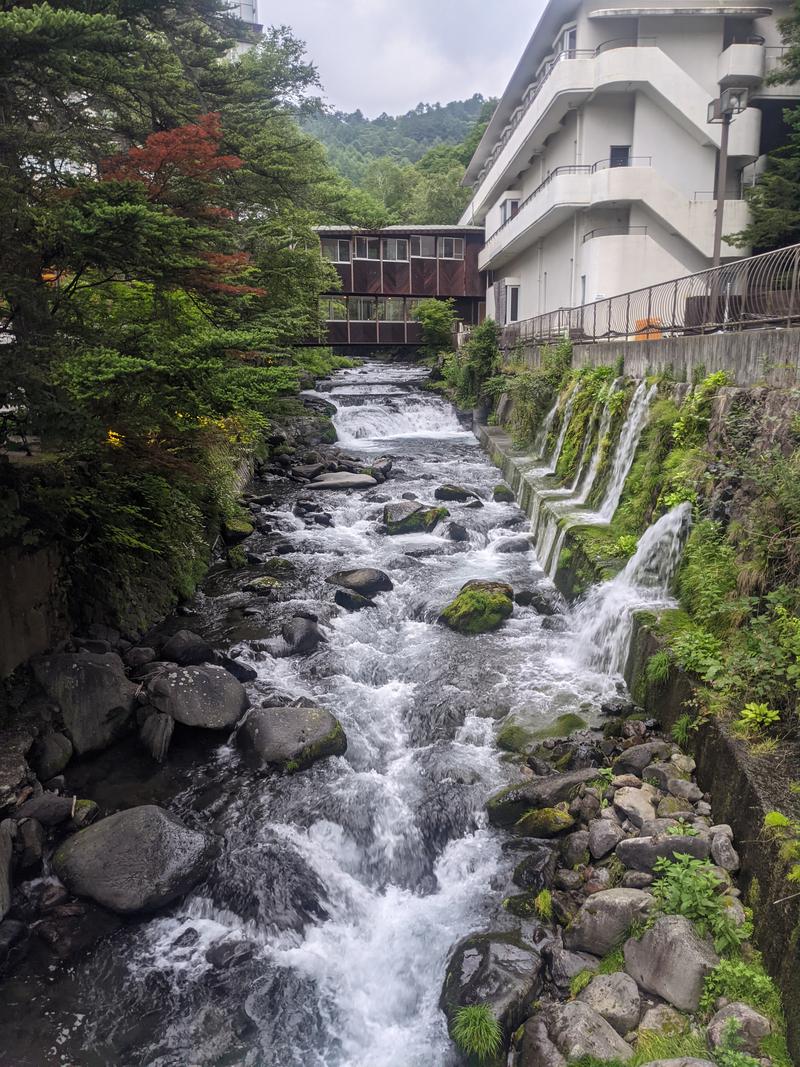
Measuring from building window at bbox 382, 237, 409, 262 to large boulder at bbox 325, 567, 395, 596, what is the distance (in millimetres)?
30215

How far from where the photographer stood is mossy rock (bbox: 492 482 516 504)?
61.9 feet

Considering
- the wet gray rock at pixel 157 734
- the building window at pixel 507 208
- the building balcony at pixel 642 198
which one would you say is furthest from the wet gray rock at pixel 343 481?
the building window at pixel 507 208

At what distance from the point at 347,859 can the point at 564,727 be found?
2917 mm

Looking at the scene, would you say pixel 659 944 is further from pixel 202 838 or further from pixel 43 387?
pixel 43 387

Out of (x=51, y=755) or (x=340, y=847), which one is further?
(x=51, y=755)

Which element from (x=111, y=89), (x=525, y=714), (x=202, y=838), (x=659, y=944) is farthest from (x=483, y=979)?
(x=111, y=89)

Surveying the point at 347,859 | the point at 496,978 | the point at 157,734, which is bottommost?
the point at 347,859

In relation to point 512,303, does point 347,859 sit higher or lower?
lower

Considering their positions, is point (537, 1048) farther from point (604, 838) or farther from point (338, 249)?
point (338, 249)

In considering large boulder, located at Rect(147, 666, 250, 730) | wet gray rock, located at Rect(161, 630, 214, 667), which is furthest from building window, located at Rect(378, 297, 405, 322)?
large boulder, located at Rect(147, 666, 250, 730)

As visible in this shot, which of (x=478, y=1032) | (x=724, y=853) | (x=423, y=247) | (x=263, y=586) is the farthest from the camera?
(x=423, y=247)

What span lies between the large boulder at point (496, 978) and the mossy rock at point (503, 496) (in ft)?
45.4

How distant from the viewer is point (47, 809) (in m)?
7.05

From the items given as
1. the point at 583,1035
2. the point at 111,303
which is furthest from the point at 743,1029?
the point at 111,303
